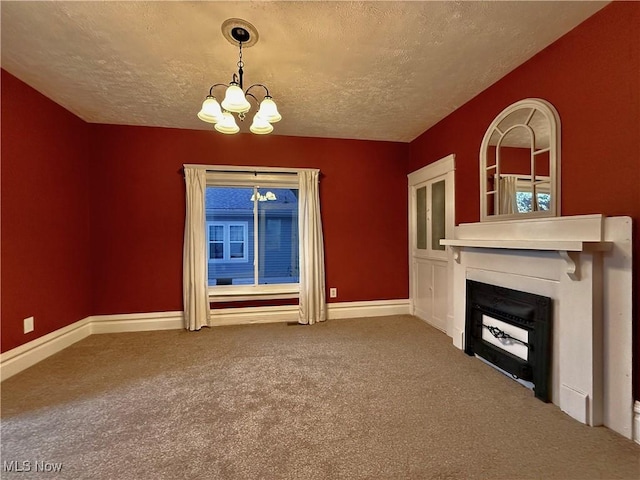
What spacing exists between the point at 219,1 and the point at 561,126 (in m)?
2.49

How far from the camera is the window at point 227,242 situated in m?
3.98

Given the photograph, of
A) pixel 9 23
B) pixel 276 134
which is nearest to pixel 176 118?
pixel 276 134

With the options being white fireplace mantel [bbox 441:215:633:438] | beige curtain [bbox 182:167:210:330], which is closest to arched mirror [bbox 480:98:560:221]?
white fireplace mantel [bbox 441:215:633:438]

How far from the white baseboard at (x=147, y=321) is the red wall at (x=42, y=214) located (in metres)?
0.11

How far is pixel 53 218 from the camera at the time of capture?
296cm

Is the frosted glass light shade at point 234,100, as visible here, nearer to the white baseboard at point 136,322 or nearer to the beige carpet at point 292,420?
the beige carpet at point 292,420

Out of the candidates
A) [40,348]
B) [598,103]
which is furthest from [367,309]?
[40,348]

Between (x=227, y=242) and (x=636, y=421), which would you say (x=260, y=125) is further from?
(x=636, y=421)

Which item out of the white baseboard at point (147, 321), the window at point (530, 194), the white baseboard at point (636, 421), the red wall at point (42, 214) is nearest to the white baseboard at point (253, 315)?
the white baseboard at point (147, 321)

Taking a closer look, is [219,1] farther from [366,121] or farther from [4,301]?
[4,301]

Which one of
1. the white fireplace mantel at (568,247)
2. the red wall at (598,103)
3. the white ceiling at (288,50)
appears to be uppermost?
the white ceiling at (288,50)

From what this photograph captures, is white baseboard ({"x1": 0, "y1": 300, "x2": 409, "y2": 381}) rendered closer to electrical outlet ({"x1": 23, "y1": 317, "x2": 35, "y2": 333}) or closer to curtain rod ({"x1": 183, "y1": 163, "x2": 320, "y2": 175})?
electrical outlet ({"x1": 23, "y1": 317, "x2": 35, "y2": 333})

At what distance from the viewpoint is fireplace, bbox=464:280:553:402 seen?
2.03m


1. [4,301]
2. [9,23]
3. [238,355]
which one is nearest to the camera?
[9,23]
